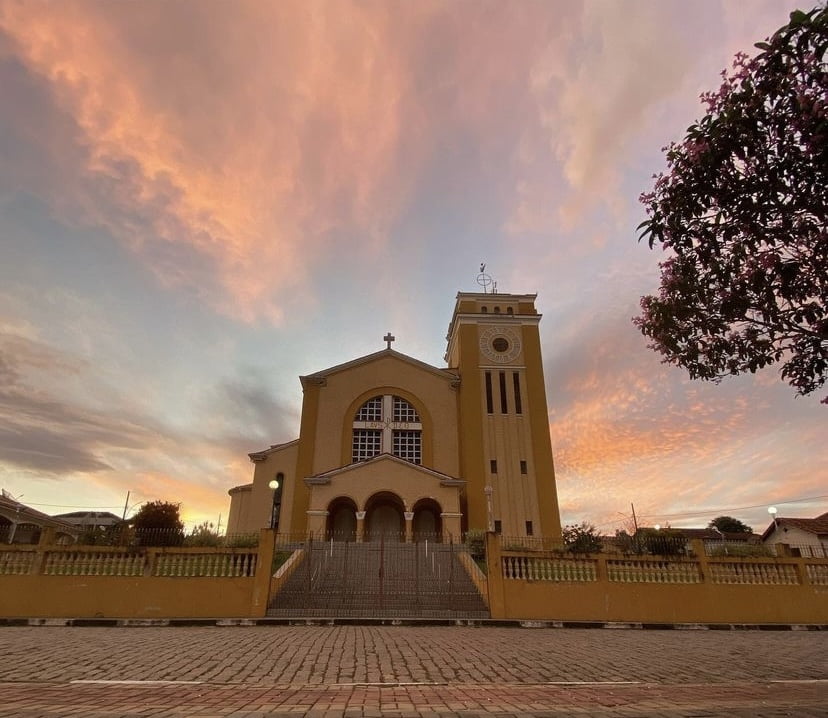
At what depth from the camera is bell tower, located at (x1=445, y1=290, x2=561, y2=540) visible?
28297 millimetres

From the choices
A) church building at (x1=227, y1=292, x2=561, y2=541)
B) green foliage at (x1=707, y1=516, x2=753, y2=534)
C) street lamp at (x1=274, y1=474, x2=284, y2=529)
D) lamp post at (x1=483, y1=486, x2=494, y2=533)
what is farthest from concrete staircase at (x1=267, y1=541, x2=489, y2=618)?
green foliage at (x1=707, y1=516, x2=753, y2=534)

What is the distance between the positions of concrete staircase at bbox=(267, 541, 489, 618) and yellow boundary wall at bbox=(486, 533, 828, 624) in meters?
1.18

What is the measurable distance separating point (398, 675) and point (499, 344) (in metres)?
28.0

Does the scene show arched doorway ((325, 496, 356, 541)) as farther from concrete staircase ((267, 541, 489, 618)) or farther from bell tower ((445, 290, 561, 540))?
concrete staircase ((267, 541, 489, 618))

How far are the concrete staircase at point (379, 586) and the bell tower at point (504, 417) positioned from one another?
391 inches

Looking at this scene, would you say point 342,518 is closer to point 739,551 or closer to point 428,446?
point 428,446

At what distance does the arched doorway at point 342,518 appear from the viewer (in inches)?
1016

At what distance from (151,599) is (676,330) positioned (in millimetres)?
12013

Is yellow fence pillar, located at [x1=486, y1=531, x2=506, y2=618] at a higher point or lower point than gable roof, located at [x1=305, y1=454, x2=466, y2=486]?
lower

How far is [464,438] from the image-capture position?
30.0 m

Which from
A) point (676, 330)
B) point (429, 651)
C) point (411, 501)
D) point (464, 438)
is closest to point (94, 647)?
point (429, 651)

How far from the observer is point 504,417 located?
30.8m

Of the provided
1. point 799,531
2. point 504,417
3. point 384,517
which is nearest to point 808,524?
point 799,531

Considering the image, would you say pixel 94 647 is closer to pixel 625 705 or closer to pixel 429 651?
pixel 429 651
